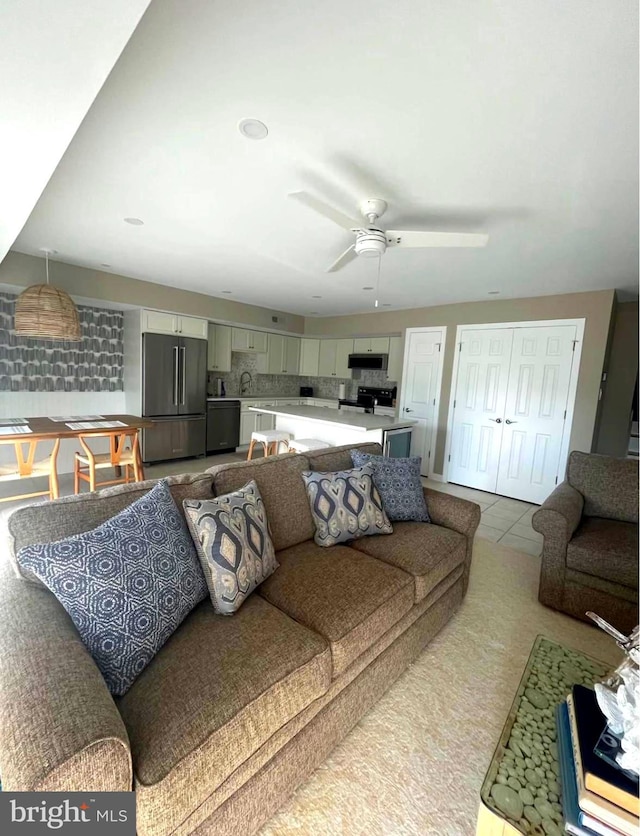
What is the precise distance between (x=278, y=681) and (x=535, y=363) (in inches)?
169

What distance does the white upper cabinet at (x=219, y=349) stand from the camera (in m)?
5.69

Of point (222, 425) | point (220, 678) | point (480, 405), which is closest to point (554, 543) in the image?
point (220, 678)

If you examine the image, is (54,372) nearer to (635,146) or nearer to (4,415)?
(4,415)

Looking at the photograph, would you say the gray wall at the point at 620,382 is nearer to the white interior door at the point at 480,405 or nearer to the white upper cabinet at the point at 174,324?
the white interior door at the point at 480,405

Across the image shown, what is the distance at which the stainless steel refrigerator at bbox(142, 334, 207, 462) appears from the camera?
475cm

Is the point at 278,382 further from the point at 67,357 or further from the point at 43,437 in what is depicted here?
the point at 43,437

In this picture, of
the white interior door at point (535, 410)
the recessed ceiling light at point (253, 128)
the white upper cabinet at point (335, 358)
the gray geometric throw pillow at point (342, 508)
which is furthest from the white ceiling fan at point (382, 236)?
the white upper cabinet at point (335, 358)

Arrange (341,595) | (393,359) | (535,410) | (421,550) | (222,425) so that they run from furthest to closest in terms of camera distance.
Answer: (393,359)
(222,425)
(535,410)
(421,550)
(341,595)

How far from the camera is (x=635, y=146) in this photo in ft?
5.12

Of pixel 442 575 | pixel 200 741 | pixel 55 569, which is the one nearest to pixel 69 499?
pixel 55 569

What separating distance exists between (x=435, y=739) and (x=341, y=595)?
670 millimetres

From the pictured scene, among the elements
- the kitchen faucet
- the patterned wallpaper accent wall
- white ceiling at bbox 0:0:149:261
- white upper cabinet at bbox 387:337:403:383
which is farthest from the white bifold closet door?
the patterned wallpaper accent wall

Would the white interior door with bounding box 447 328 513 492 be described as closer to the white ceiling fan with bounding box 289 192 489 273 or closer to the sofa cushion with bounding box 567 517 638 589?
the sofa cushion with bounding box 567 517 638 589

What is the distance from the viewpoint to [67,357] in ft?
14.9
